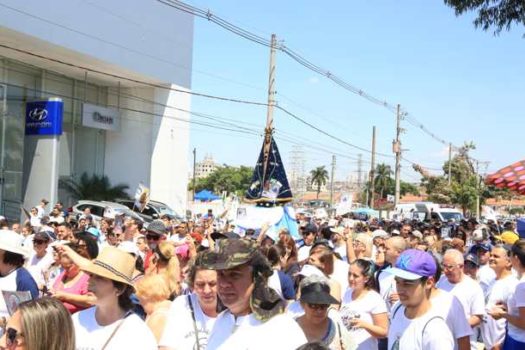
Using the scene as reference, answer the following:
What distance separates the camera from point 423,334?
12.6 ft

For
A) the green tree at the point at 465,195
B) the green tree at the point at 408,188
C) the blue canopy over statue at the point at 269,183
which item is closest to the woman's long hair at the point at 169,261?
the blue canopy over statue at the point at 269,183

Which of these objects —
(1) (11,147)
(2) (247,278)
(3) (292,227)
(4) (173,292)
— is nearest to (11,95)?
(1) (11,147)

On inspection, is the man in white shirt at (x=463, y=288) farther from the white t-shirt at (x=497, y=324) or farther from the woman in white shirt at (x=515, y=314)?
the woman in white shirt at (x=515, y=314)

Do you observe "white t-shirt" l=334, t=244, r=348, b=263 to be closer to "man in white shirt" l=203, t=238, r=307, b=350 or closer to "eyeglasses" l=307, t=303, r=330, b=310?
"eyeglasses" l=307, t=303, r=330, b=310

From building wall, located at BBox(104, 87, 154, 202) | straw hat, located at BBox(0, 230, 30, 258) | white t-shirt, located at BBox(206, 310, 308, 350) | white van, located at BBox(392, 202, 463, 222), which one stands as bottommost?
white van, located at BBox(392, 202, 463, 222)

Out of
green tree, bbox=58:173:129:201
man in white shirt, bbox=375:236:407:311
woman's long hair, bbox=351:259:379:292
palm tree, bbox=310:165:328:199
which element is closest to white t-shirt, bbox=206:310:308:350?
woman's long hair, bbox=351:259:379:292

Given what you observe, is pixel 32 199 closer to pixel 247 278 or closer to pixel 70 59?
pixel 70 59

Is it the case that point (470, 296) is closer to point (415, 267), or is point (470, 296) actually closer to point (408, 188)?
point (415, 267)

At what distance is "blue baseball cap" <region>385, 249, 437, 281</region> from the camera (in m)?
4.00

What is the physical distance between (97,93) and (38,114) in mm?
7160

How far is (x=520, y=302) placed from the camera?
508 centimetres

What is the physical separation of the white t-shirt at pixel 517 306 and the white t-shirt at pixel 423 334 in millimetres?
1500

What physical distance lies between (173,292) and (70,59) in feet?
96.1

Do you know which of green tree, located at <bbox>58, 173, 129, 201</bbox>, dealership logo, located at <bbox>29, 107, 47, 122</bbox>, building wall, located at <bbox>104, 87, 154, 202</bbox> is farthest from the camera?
building wall, located at <bbox>104, 87, 154, 202</bbox>
